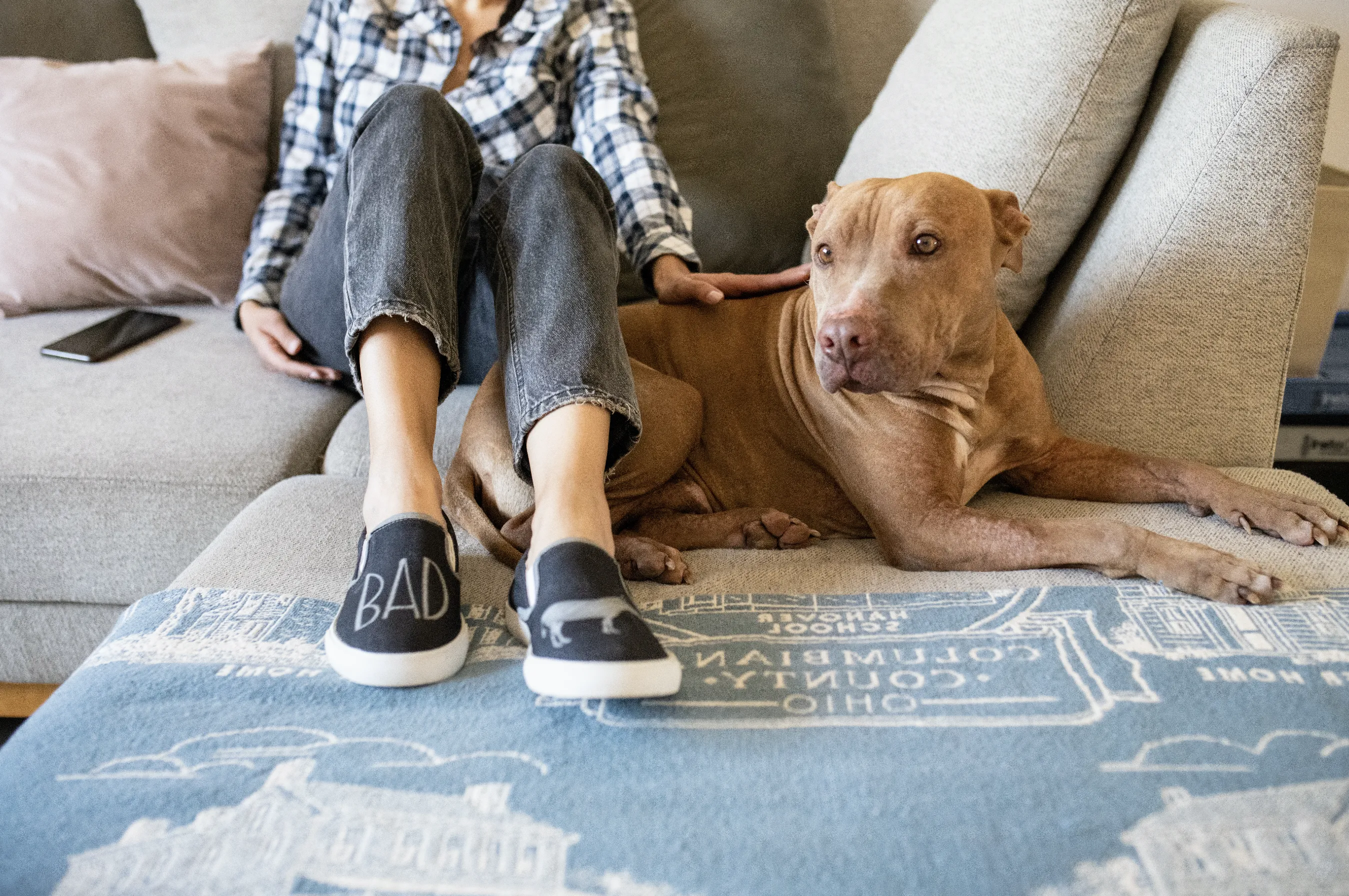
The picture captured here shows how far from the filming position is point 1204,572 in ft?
4.23

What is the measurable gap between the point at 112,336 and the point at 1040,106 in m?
2.02

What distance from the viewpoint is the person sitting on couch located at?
3.97 feet

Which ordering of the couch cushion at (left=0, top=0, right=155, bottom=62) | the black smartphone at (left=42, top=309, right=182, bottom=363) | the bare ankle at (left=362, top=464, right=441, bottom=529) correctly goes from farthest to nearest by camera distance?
the couch cushion at (left=0, top=0, right=155, bottom=62) < the black smartphone at (left=42, top=309, right=182, bottom=363) < the bare ankle at (left=362, top=464, right=441, bottom=529)

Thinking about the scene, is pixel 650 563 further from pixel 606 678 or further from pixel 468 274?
pixel 468 274

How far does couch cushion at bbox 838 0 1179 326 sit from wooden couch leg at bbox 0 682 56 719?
2.06 metres

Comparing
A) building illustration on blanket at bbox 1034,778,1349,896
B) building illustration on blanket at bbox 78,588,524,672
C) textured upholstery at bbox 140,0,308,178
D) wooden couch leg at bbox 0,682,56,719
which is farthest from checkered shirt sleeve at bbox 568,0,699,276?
wooden couch leg at bbox 0,682,56,719

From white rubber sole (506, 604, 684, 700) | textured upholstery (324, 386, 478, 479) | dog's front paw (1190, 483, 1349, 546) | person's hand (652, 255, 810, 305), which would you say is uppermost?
dog's front paw (1190, 483, 1349, 546)

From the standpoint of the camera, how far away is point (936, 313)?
1424 millimetres

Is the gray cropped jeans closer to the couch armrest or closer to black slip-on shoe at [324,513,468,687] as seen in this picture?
black slip-on shoe at [324,513,468,687]

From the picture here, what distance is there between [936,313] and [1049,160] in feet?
1.58

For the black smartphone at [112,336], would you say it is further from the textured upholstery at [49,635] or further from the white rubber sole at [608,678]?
the white rubber sole at [608,678]

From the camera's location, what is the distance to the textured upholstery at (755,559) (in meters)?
1.39

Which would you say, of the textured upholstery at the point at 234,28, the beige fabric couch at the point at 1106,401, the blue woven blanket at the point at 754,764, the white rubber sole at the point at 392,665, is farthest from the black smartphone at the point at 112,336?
the white rubber sole at the point at 392,665

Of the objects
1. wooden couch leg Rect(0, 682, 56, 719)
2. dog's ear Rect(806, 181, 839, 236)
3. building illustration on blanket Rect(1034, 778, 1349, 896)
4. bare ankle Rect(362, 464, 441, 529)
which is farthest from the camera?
wooden couch leg Rect(0, 682, 56, 719)
